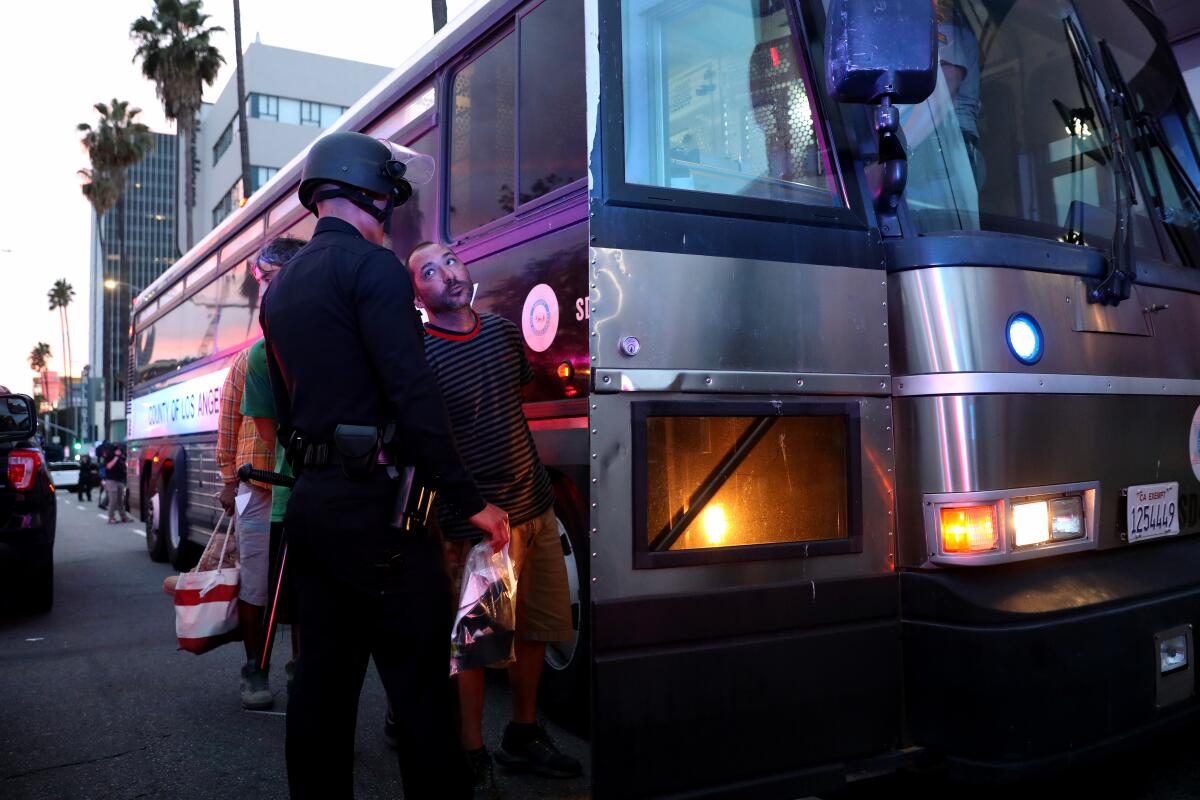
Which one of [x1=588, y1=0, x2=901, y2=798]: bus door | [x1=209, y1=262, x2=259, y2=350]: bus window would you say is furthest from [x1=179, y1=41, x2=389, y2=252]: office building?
[x1=588, y1=0, x2=901, y2=798]: bus door

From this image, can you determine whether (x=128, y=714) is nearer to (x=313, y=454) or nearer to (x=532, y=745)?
(x=532, y=745)

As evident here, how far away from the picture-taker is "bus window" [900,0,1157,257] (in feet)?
10.3

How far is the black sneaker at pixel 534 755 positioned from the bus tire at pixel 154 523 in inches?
312

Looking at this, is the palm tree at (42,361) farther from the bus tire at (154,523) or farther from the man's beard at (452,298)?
the man's beard at (452,298)

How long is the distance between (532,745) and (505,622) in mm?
777

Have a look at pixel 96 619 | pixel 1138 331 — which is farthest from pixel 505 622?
pixel 96 619

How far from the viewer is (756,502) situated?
2.75 meters

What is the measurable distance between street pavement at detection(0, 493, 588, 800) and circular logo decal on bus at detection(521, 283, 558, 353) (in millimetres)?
1604

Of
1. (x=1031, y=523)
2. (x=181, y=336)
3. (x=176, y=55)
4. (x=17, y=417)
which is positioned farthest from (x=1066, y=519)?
(x=176, y=55)

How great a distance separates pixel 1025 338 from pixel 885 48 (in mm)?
928

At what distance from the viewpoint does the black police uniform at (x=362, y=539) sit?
2463 millimetres

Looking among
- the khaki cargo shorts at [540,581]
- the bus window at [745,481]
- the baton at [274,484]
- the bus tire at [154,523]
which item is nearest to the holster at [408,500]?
the baton at [274,484]

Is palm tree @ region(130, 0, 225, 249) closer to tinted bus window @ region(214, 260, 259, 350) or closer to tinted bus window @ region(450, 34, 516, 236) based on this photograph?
tinted bus window @ region(214, 260, 259, 350)

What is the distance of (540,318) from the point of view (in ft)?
11.9
